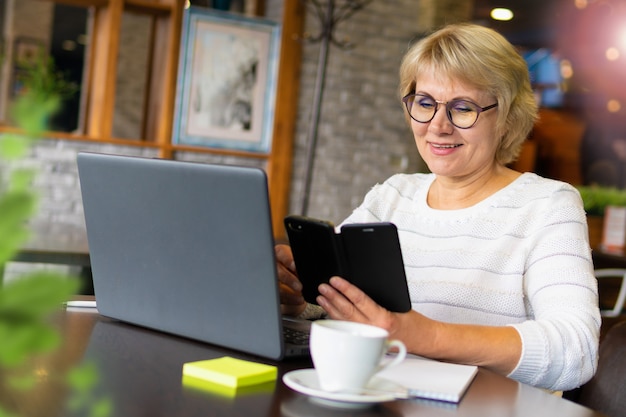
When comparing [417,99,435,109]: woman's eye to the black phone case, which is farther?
[417,99,435,109]: woman's eye

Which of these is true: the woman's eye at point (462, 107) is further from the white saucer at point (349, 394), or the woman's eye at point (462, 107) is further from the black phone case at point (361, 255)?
the white saucer at point (349, 394)

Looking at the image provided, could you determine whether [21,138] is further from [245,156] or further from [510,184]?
[245,156]

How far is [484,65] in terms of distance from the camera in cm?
163

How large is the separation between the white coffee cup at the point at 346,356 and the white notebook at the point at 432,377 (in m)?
0.10

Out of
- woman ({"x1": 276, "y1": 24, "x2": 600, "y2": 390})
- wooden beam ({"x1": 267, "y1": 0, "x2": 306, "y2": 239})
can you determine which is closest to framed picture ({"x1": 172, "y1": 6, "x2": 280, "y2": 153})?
→ wooden beam ({"x1": 267, "y1": 0, "x2": 306, "y2": 239})

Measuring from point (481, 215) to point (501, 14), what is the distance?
17.7 feet

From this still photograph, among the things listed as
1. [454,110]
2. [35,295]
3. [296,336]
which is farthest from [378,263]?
[35,295]

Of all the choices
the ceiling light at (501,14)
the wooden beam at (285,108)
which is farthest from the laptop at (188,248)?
the ceiling light at (501,14)

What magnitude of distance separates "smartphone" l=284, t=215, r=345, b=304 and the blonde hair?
1.99ft

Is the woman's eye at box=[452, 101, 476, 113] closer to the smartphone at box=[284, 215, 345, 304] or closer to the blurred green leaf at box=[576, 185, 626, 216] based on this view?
the smartphone at box=[284, 215, 345, 304]

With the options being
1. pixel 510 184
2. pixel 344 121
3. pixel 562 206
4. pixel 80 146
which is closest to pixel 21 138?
pixel 562 206

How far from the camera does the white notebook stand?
947mm

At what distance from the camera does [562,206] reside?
1.53 metres

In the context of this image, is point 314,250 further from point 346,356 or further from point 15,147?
point 15,147
